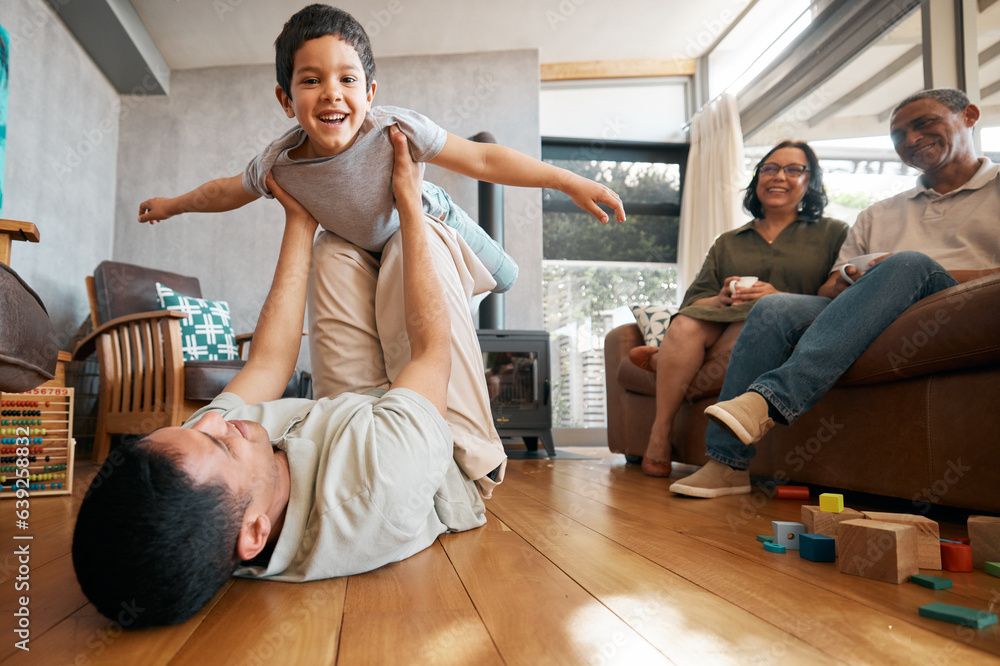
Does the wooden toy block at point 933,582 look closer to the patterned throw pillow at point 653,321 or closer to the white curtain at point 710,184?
the patterned throw pillow at point 653,321

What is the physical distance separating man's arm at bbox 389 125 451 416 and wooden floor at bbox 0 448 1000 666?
0.93 ft

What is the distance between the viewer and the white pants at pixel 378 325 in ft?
4.46

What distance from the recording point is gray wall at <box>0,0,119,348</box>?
3.08 m

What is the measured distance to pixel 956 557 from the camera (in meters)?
0.94

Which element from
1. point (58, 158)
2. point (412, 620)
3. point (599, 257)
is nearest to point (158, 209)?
point (412, 620)

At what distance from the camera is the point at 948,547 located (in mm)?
947

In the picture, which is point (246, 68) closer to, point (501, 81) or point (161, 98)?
point (161, 98)

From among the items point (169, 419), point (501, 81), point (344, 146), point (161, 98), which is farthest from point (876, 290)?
point (161, 98)

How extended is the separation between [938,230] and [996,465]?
1.05m

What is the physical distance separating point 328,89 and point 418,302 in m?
0.47

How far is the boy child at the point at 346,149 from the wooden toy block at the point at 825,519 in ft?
2.39

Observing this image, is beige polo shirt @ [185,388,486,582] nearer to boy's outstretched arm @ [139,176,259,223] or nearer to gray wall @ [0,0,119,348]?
boy's outstretched arm @ [139,176,259,223]

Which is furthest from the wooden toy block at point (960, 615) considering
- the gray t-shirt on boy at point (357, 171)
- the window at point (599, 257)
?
the window at point (599, 257)

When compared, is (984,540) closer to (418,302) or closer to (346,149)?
(418,302)
